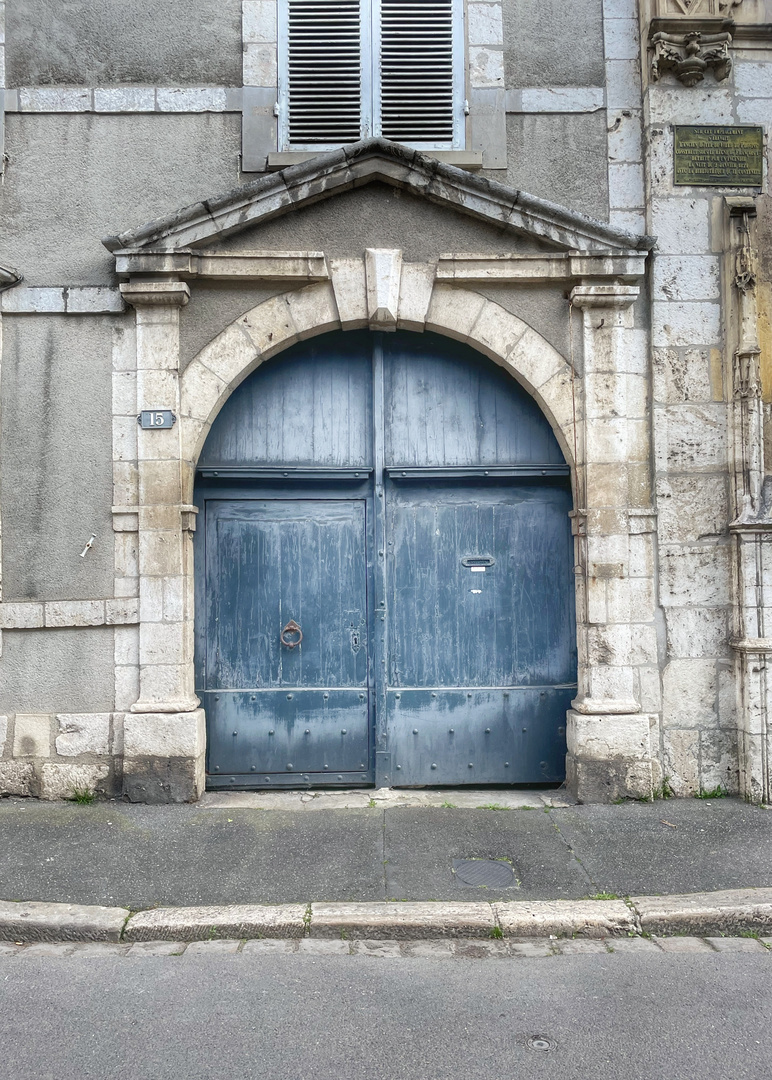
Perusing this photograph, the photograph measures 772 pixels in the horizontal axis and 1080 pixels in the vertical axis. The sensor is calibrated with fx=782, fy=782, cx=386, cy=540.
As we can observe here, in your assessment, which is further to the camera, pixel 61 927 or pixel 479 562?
pixel 479 562

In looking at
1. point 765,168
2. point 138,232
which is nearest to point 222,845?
point 138,232

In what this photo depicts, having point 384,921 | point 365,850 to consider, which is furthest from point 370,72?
point 384,921

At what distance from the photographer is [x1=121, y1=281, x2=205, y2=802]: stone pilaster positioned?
16.2 feet

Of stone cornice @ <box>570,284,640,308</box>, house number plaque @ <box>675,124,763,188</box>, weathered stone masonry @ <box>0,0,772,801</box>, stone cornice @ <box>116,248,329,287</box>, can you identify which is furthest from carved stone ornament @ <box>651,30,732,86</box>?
stone cornice @ <box>116,248,329,287</box>

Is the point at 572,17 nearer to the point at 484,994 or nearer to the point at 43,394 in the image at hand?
the point at 43,394

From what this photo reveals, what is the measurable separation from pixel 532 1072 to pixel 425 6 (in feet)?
20.5

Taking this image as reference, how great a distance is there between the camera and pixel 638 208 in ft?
17.6

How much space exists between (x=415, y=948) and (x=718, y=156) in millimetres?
5238

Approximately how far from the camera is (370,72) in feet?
18.1

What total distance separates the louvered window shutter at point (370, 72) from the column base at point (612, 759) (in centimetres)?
406

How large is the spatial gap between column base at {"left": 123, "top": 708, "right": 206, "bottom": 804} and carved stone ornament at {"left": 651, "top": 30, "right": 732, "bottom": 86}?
5334 millimetres

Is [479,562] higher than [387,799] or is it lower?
higher

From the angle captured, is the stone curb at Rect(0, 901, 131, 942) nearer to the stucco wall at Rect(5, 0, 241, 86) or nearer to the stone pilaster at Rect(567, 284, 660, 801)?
the stone pilaster at Rect(567, 284, 660, 801)

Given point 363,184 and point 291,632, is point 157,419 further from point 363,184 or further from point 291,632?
point 363,184
